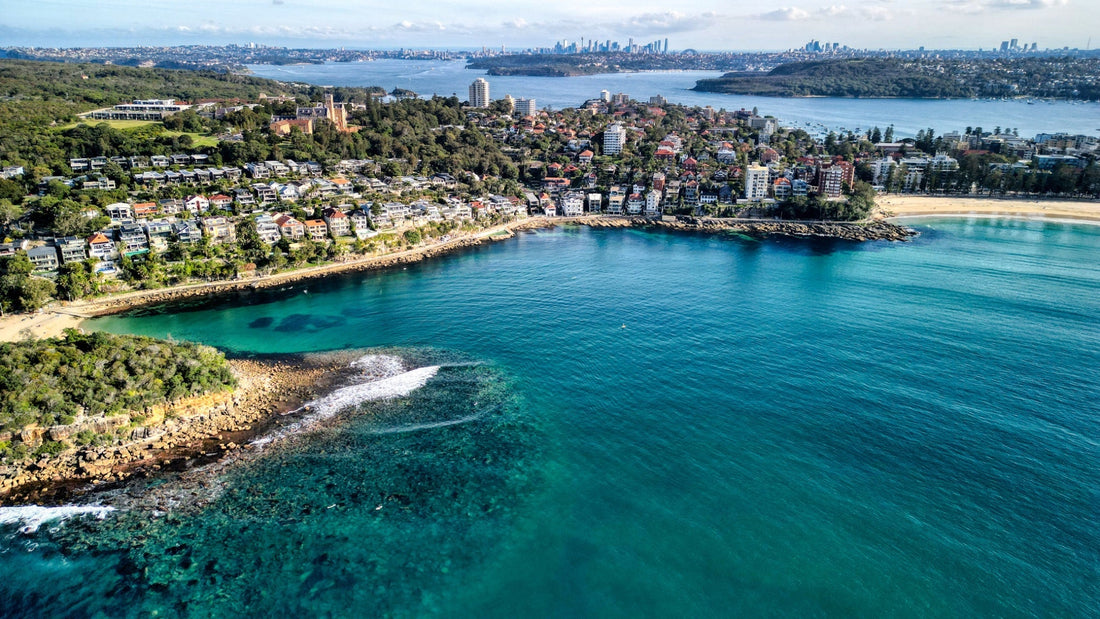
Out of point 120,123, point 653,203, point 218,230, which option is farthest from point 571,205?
point 120,123

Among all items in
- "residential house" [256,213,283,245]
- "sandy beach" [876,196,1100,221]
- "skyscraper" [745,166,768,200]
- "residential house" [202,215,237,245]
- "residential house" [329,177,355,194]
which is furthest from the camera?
"skyscraper" [745,166,768,200]

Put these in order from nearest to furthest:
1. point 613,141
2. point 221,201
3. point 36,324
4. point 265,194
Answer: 1. point 36,324
2. point 221,201
3. point 265,194
4. point 613,141

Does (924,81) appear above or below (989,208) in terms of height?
→ above

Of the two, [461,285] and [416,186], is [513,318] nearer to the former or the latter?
[461,285]

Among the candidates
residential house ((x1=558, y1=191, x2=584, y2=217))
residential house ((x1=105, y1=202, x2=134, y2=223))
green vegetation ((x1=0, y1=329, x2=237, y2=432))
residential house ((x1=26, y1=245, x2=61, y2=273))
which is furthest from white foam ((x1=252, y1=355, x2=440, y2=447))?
residential house ((x1=558, y1=191, x2=584, y2=217))

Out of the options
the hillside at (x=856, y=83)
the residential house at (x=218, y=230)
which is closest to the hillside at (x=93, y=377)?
the residential house at (x=218, y=230)

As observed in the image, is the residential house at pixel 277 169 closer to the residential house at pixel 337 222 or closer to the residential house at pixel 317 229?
the residential house at pixel 337 222

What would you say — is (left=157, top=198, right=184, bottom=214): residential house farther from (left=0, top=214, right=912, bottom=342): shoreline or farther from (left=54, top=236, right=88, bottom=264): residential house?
(left=0, top=214, right=912, bottom=342): shoreline

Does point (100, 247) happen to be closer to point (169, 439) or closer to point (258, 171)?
point (258, 171)
